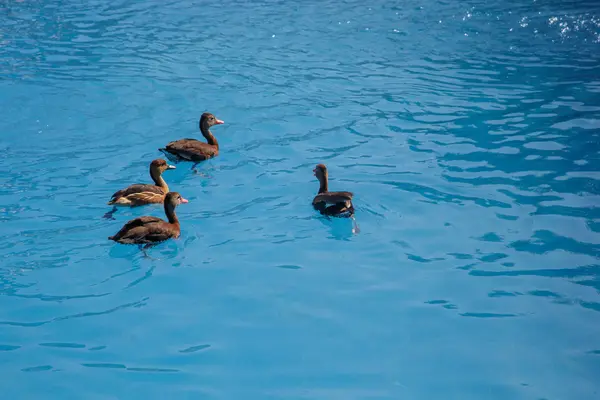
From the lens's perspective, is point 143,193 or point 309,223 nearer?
point 309,223

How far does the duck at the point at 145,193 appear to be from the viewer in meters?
9.23

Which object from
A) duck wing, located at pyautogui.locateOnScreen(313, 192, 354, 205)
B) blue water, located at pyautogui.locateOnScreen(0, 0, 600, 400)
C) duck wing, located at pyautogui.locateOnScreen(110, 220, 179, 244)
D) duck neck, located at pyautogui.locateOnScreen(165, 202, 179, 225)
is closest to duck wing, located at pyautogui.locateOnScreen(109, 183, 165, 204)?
blue water, located at pyautogui.locateOnScreen(0, 0, 600, 400)

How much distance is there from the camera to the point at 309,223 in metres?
9.16

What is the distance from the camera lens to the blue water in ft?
21.3

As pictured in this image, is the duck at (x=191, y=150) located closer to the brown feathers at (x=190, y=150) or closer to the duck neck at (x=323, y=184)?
the brown feathers at (x=190, y=150)

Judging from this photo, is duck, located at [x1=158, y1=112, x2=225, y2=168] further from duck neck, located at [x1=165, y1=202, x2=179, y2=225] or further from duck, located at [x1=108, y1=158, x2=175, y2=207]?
duck neck, located at [x1=165, y1=202, x2=179, y2=225]

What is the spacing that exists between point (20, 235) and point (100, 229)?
1.05 meters

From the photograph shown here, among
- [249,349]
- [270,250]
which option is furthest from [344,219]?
[249,349]

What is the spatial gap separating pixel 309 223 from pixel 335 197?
0.71 metres

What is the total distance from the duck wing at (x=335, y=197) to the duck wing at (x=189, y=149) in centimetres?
293

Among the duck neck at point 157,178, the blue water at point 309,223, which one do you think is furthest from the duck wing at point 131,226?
the duck neck at point 157,178

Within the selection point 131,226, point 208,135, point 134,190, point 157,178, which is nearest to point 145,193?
point 134,190

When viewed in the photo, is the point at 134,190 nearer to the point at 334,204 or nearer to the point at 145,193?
the point at 145,193

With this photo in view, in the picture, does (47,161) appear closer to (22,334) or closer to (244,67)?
(22,334)
